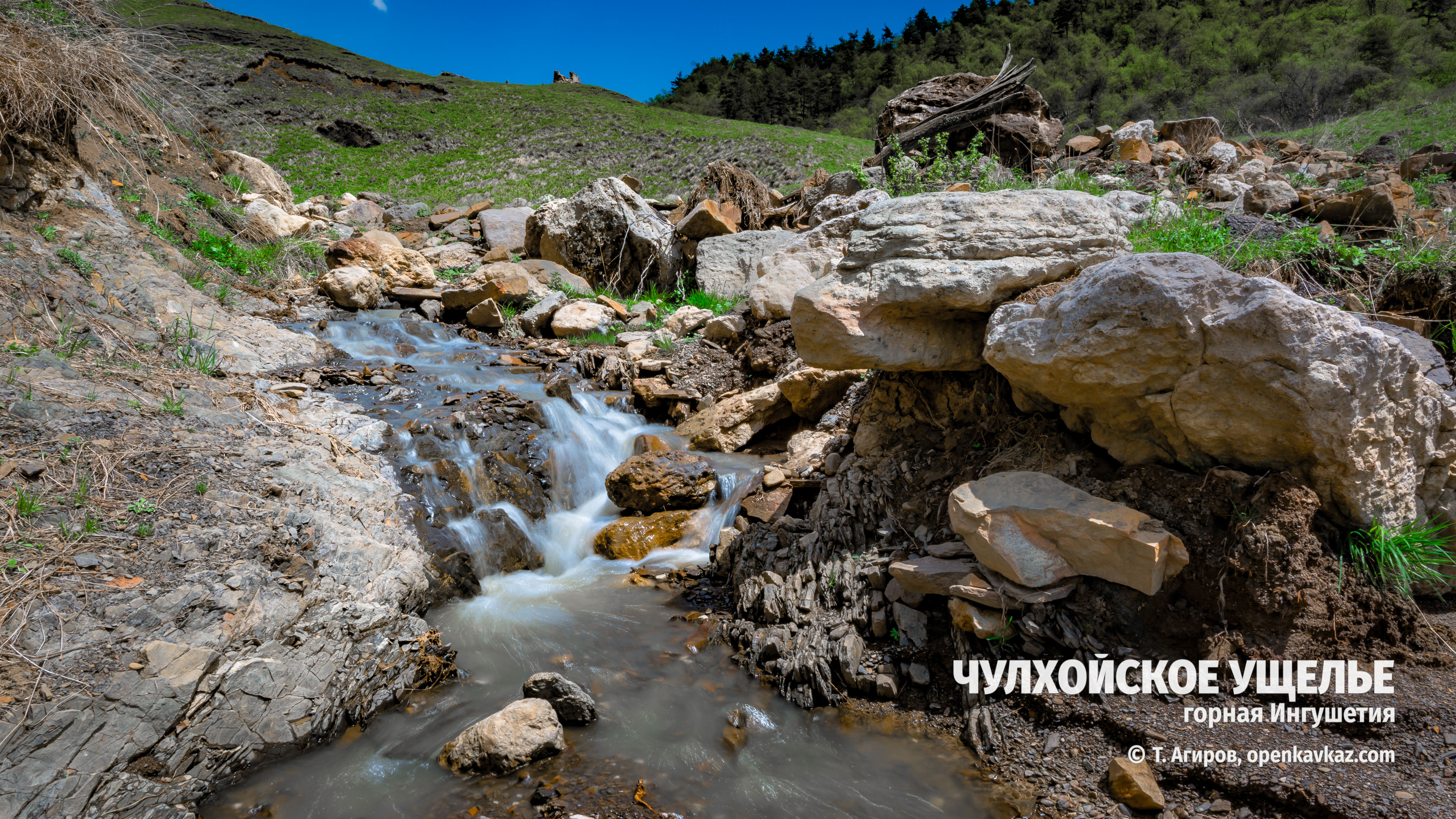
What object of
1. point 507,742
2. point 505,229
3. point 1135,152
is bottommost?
point 507,742

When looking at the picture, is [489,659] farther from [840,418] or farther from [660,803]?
[840,418]

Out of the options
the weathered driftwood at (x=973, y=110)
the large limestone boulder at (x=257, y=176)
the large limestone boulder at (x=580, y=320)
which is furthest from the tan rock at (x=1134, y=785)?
the large limestone boulder at (x=257, y=176)

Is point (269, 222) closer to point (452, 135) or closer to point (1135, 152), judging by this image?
point (1135, 152)

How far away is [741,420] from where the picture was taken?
21.0ft

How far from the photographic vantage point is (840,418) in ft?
18.9

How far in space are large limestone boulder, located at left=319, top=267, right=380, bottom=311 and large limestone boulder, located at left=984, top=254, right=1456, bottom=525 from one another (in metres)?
9.15

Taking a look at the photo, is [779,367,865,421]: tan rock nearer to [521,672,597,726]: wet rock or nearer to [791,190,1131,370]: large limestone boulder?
[791,190,1131,370]: large limestone boulder

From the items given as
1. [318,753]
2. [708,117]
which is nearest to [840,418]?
[318,753]

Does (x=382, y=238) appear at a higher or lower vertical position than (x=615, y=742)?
higher

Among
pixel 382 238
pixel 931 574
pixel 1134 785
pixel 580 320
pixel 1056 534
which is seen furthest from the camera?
pixel 382 238

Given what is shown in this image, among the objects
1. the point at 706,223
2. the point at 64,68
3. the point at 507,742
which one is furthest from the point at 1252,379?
the point at 64,68

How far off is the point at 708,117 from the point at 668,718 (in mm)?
37653

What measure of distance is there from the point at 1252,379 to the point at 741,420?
14.2 ft

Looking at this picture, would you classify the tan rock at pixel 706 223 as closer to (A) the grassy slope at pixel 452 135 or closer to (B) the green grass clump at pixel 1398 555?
(B) the green grass clump at pixel 1398 555
